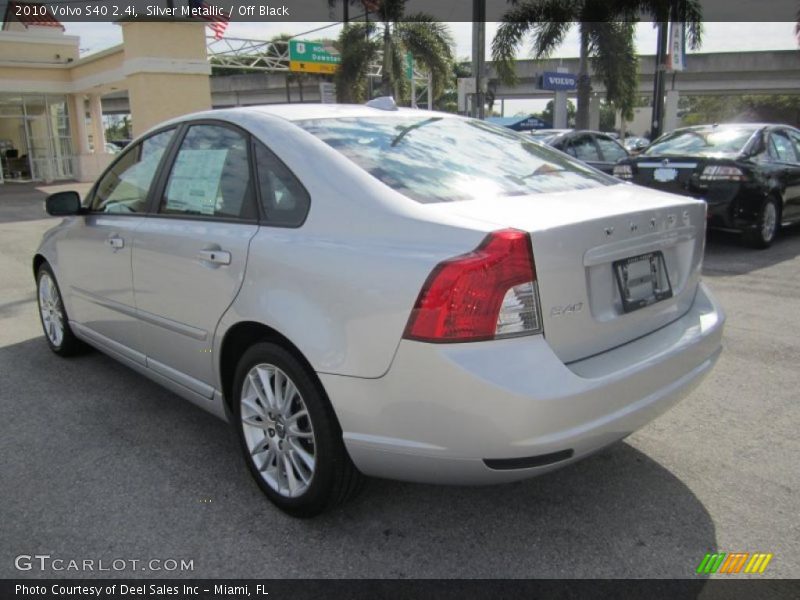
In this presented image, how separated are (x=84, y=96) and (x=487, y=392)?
89.7ft

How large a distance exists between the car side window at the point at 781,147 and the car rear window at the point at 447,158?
6542 millimetres

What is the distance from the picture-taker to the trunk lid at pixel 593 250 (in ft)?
→ 7.64

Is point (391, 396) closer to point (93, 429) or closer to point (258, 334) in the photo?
point (258, 334)

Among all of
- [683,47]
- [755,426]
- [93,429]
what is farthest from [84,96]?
[755,426]

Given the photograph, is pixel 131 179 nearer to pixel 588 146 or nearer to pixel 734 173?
pixel 734 173

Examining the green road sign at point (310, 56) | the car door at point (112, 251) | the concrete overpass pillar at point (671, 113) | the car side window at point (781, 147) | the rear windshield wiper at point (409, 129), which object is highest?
the green road sign at point (310, 56)

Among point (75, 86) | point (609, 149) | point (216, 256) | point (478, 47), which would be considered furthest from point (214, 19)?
point (216, 256)

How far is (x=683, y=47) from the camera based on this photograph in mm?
20641

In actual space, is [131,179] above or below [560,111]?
below

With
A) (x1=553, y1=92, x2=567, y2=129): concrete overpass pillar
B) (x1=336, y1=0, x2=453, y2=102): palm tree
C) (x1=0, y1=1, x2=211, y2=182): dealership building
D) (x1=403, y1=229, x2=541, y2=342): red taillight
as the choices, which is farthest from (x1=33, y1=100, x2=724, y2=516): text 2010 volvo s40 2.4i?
(x1=553, y1=92, x2=567, y2=129): concrete overpass pillar

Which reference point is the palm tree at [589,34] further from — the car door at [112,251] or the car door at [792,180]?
the car door at [112,251]

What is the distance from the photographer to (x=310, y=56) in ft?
128

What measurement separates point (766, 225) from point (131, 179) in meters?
7.50

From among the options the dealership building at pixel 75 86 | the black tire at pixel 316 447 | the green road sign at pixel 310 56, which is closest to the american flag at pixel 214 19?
the dealership building at pixel 75 86
